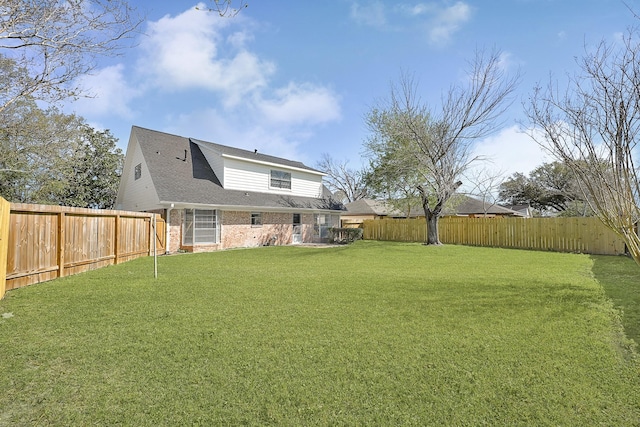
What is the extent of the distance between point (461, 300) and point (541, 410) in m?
3.25

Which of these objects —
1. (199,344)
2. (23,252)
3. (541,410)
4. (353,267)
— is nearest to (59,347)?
(199,344)

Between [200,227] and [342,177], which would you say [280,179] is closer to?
[200,227]

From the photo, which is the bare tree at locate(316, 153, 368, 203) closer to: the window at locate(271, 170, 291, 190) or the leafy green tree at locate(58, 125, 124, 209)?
the window at locate(271, 170, 291, 190)

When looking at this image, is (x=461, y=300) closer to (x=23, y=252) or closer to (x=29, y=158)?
(x=23, y=252)

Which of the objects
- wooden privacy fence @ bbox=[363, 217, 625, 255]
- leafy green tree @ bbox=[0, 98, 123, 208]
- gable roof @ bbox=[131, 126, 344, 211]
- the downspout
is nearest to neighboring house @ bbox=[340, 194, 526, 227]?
wooden privacy fence @ bbox=[363, 217, 625, 255]

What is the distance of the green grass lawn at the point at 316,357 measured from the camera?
2408 mm

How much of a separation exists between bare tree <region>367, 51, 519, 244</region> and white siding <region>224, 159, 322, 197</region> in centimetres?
667

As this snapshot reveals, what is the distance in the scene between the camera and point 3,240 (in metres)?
5.44

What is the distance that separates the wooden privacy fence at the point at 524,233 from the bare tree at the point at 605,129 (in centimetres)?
812

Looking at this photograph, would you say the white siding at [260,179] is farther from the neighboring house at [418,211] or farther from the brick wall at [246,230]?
the neighboring house at [418,211]

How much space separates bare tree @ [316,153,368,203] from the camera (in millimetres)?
43375

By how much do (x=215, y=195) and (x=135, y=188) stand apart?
487 cm

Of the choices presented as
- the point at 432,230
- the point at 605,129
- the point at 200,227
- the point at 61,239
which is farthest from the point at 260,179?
the point at 605,129

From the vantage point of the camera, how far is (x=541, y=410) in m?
2.41
